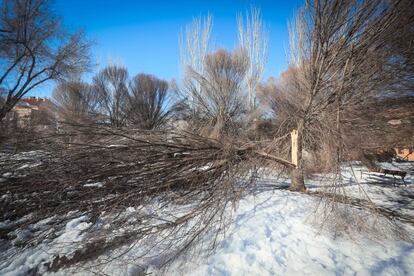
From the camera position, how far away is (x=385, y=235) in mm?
3178

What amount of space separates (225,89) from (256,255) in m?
10.0

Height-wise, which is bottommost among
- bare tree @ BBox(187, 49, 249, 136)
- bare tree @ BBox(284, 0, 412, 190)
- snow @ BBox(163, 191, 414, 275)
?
snow @ BBox(163, 191, 414, 275)

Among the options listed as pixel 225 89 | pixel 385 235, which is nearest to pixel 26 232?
pixel 385 235

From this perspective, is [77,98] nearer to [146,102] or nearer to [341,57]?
[146,102]

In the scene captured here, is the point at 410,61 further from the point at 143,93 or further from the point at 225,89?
the point at 143,93

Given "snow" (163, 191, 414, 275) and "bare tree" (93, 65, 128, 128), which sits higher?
"bare tree" (93, 65, 128, 128)

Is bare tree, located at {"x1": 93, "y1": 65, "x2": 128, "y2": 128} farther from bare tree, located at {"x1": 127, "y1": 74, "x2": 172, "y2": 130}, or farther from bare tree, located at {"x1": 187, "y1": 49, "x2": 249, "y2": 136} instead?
bare tree, located at {"x1": 187, "y1": 49, "x2": 249, "y2": 136}

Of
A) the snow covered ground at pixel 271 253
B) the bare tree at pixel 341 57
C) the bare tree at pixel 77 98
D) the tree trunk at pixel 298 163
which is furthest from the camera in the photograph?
the bare tree at pixel 77 98

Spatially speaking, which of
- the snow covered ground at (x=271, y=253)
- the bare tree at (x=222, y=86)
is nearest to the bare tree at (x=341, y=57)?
the snow covered ground at (x=271, y=253)

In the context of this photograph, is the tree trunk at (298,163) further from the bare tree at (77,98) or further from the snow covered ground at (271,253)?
the bare tree at (77,98)

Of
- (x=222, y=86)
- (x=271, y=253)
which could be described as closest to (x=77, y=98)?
(x=222, y=86)

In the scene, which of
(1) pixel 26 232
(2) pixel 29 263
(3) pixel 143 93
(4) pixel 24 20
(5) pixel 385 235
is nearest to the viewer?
(2) pixel 29 263

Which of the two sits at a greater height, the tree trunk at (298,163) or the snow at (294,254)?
the tree trunk at (298,163)

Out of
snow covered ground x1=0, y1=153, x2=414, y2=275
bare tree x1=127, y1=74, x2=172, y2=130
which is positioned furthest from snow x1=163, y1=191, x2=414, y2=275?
bare tree x1=127, y1=74, x2=172, y2=130
